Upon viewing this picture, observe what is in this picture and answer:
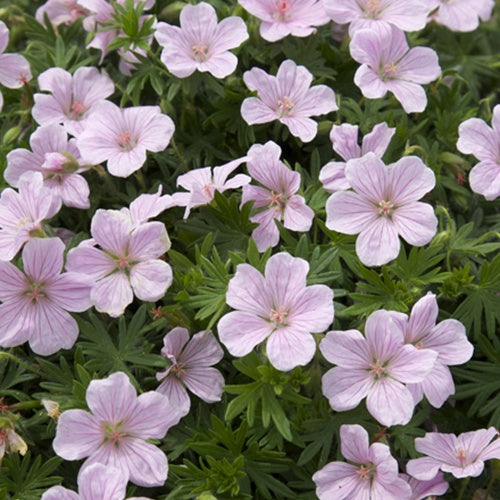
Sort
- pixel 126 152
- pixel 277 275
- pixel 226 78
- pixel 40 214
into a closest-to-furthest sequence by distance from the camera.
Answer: pixel 277 275 < pixel 40 214 < pixel 126 152 < pixel 226 78

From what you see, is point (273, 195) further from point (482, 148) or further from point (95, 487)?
point (95, 487)

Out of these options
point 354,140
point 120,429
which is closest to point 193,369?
point 120,429

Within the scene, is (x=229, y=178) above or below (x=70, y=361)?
above

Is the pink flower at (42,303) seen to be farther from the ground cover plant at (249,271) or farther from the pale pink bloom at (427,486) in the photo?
the pale pink bloom at (427,486)

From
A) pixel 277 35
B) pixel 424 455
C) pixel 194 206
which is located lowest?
pixel 424 455

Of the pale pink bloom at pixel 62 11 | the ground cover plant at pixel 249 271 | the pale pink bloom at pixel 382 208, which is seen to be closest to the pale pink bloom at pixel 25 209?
the ground cover plant at pixel 249 271

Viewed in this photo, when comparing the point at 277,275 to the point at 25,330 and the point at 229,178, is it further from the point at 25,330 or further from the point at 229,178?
the point at 25,330

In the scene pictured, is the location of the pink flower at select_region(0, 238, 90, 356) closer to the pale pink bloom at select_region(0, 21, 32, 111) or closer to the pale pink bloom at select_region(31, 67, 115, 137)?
the pale pink bloom at select_region(31, 67, 115, 137)

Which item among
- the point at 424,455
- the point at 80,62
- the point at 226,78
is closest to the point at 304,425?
the point at 424,455
